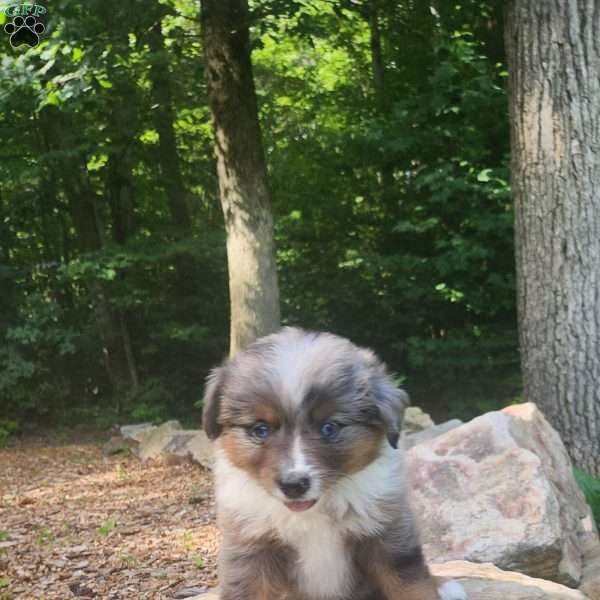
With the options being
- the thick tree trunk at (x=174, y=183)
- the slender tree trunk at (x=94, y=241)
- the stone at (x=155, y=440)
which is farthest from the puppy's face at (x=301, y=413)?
the slender tree trunk at (x=94, y=241)

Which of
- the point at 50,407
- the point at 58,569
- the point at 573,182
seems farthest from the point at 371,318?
the point at 58,569

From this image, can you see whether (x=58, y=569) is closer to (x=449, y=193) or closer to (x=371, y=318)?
(x=449, y=193)

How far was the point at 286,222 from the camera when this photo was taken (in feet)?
42.9

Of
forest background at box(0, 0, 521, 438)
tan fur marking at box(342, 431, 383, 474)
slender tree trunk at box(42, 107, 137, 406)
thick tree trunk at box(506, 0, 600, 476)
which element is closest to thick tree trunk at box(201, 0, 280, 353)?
forest background at box(0, 0, 521, 438)

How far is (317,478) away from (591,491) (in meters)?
4.44

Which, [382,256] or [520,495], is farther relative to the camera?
[382,256]

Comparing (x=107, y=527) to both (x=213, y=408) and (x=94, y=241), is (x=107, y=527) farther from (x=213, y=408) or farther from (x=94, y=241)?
(x=94, y=241)

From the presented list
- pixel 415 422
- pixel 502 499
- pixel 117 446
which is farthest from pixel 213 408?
pixel 117 446

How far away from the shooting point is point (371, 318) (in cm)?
1335

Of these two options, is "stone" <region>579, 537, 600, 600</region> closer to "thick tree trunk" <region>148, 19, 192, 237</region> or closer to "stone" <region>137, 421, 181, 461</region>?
"stone" <region>137, 421, 181, 461</region>

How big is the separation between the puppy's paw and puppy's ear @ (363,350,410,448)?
73 cm

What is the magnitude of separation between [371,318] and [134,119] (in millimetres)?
4936
